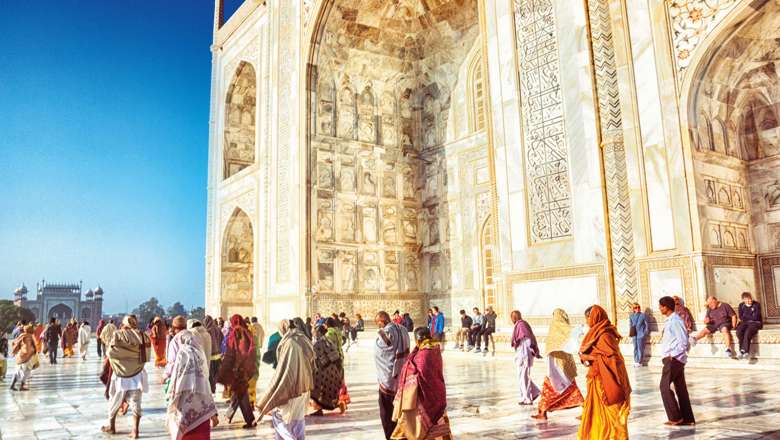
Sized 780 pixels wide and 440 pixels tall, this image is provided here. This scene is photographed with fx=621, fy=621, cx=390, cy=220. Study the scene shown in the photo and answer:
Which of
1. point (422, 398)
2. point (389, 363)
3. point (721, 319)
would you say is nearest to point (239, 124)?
point (721, 319)

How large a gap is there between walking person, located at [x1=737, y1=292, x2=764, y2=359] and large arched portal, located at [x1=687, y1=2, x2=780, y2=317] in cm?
68

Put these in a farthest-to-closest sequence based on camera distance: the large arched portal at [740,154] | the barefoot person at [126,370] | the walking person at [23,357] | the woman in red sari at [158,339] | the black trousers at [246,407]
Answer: the woman in red sari at [158,339] → the large arched portal at [740,154] → the walking person at [23,357] → the black trousers at [246,407] → the barefoot person at [126,370]

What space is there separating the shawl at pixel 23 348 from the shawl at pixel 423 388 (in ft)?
23.2

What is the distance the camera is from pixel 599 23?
1039 centimetres

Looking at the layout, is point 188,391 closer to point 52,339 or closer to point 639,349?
point 639,349

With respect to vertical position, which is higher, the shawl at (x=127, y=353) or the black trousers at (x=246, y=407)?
the shawl at (x=127, y=353)

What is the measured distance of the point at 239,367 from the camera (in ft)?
18.5

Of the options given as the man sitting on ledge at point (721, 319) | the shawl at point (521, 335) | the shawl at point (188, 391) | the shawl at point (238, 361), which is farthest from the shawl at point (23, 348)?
the man sitting on ledge at point (721, 319)

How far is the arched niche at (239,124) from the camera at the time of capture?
2253 cm

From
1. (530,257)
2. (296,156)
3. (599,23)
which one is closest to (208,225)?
(296,156)

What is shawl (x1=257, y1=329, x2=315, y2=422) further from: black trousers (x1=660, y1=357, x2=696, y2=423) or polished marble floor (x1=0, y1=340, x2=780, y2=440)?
black trousers (x1=660, y1=357, x2=696, y2=423)

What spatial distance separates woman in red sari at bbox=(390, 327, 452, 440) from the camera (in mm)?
3799

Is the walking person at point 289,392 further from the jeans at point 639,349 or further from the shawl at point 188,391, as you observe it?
the jeans at point 639,349

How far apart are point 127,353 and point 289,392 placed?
197 cm
